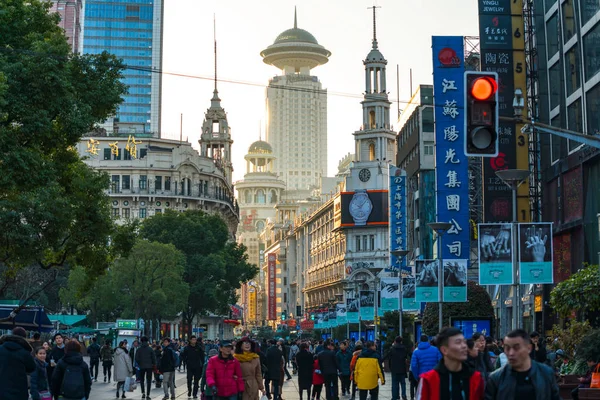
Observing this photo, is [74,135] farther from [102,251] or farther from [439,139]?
[439,139]

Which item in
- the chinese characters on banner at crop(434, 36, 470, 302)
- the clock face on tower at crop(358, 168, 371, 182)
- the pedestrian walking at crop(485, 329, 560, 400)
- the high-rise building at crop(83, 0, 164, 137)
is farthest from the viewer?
the high-rise building at crop(83, 0, 164, 137)

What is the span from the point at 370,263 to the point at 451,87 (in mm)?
79398

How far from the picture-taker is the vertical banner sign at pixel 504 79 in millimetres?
47062

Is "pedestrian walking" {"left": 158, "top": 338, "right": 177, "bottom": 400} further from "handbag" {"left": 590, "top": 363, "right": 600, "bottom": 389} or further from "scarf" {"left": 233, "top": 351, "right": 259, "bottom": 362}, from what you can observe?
"handbag" {"left": 590, "top": 363, "right": 600, "bottom": 389}

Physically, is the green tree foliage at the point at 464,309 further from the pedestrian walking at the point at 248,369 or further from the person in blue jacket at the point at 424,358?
the pedestrian walking at the point at 248,369

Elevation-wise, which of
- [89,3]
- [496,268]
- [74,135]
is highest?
[89,3]

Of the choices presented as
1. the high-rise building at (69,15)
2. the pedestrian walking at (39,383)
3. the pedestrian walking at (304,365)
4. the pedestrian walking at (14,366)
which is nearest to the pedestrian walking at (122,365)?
the pedestrian walking at (304,365)

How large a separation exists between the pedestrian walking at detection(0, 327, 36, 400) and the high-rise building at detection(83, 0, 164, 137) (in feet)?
524

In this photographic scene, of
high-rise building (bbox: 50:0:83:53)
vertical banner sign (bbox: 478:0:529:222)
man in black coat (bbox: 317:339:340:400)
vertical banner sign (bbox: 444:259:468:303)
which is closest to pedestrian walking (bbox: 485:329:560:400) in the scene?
man in black coat (bbox: 317:339:340:400)

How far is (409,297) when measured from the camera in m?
47.1

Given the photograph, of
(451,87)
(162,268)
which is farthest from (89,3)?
(451,87)

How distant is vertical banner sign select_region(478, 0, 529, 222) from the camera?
154 ft

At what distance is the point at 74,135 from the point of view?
87.9 feet

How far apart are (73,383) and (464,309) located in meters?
27.3
